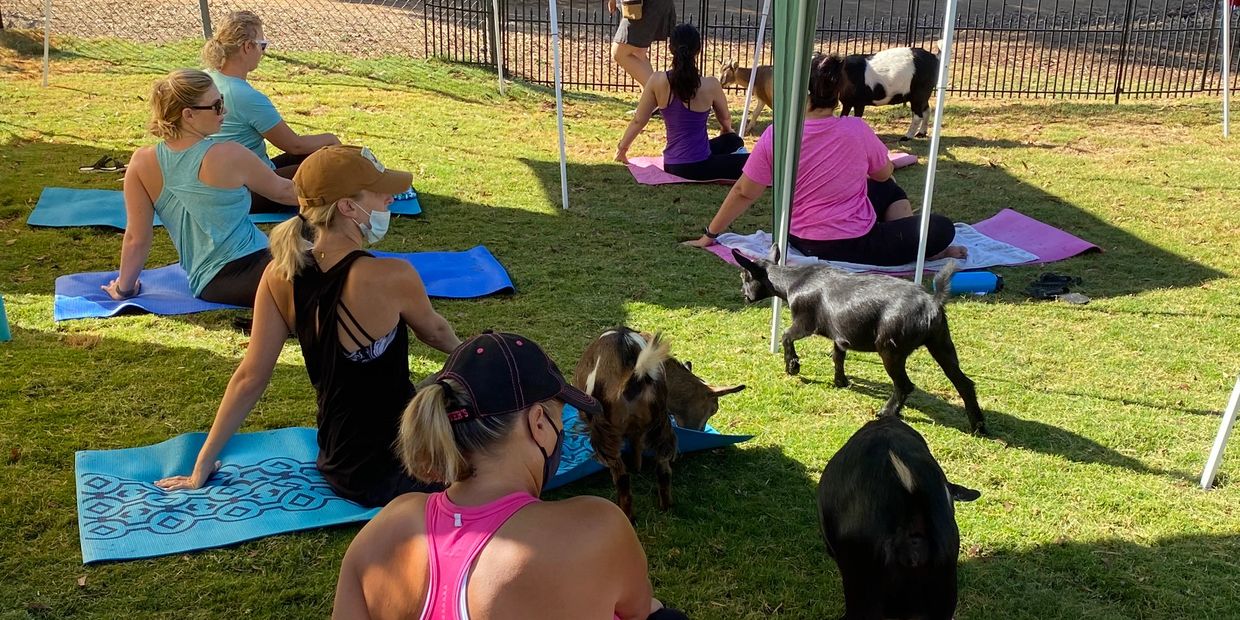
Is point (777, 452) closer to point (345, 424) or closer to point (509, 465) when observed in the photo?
point (345, 424)

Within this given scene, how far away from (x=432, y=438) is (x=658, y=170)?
7892 mm

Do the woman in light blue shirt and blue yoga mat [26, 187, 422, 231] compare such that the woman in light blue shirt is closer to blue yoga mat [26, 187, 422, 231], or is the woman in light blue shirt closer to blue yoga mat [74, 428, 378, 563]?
blue yoga mat [26, 187, 422, 231]

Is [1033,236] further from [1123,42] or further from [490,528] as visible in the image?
[490,528]

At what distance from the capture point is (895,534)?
2873 millimetres

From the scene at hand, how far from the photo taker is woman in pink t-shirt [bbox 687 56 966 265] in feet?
22.2

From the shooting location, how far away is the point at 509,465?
220 centimetres

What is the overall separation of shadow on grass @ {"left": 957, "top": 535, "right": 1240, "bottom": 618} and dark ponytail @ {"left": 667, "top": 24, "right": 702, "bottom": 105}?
6.31 m

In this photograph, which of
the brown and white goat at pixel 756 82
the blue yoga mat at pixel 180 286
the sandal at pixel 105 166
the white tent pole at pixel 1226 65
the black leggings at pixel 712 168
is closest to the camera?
the blue yoga mat at pixel 180 286

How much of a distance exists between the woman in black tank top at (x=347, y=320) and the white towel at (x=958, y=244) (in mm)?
3707

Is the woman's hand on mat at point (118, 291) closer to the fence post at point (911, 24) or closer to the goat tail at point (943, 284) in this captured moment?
the goat tail at point (943, 284)

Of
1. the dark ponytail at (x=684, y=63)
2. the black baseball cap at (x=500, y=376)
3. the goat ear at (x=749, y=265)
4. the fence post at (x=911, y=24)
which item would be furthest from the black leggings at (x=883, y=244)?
the fence post at (x=911, y=24)

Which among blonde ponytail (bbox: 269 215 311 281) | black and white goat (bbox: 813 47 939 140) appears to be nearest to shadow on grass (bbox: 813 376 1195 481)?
blonde ponytail (bbox: 269 215 311 281)

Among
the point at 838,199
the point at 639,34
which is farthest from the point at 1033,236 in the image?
the point at 639,34

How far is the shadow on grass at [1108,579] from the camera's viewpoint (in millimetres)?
3508
